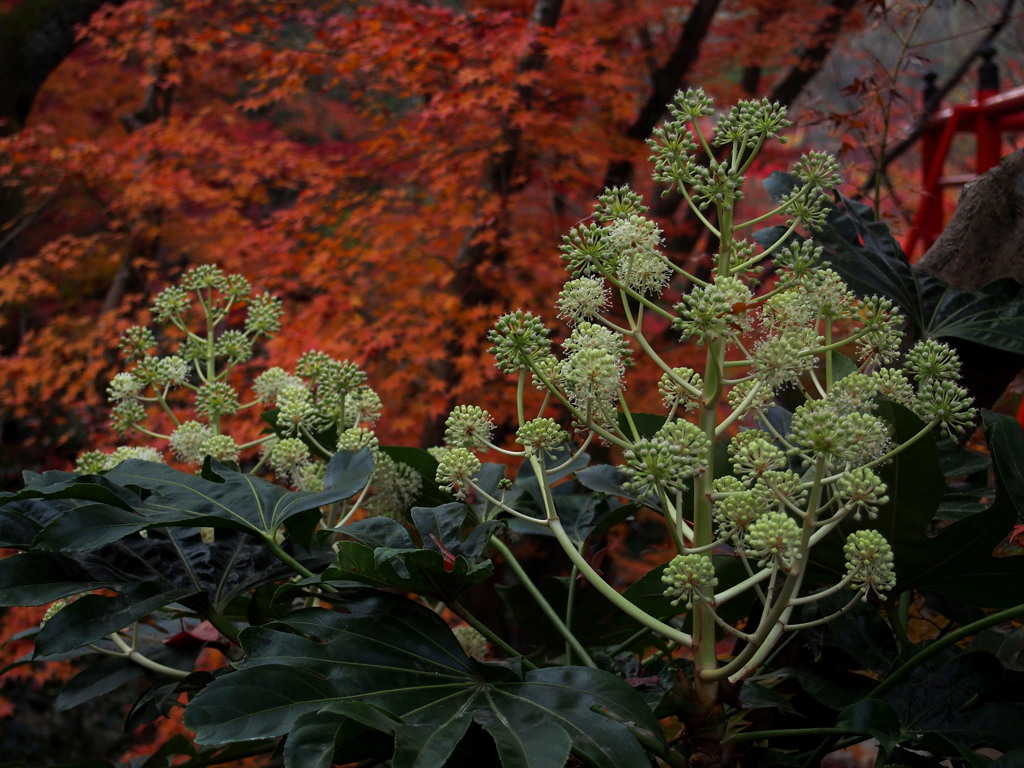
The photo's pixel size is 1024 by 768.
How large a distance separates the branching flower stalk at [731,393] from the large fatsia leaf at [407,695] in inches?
4.1

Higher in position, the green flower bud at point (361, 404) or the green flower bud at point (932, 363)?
the green flower bud at point (932, 363)

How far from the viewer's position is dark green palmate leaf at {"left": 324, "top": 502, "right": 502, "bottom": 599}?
781 millimetres

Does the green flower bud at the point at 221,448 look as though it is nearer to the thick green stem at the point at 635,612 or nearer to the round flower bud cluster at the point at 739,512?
the thick green stem at the point at 635,612

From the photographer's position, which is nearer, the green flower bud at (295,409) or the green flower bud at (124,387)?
the green flower bud at (295,409)

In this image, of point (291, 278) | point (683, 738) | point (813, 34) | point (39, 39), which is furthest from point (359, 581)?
point (39, 39)

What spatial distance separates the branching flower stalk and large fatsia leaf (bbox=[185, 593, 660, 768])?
0.11 metres

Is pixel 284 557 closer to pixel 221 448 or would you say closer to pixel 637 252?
pixel 221 448

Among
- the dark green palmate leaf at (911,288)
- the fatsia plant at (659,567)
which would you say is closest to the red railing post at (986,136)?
the dark green palmate leaf at (911,288)

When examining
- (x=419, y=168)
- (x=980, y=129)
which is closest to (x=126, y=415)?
(x=980, y=129)

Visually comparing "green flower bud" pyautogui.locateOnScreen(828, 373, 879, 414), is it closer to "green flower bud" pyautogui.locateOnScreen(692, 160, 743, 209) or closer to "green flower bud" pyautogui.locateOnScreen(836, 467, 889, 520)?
"green flower bud" pyautogui.locateOnScreen(836, 467, 889, 520)

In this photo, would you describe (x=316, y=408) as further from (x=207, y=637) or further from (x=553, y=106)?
(x=553, y=106)

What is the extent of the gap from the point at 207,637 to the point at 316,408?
33 cm

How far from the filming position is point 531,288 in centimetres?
367

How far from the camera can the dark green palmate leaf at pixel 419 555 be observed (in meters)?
0.78
